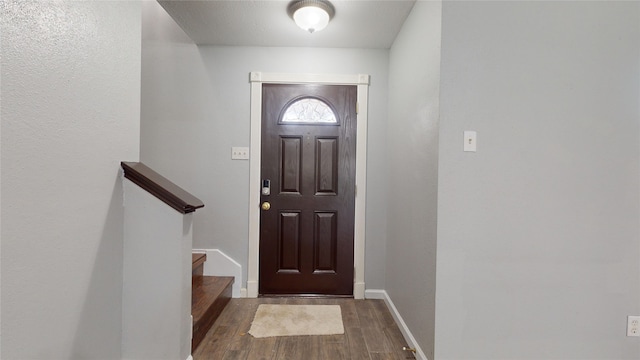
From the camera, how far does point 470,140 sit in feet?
5.52

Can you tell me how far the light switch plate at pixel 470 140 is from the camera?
1.68 m

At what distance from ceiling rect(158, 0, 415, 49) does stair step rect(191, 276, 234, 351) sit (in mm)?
2103

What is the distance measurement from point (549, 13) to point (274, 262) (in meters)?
2.62

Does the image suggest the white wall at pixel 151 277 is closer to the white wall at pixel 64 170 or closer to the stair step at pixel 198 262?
the white wall at pixel 64 170

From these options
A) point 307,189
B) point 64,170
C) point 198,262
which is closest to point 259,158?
point 307,189

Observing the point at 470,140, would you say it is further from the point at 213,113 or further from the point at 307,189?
the point at 213,113

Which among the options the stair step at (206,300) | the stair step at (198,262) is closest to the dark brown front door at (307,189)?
the stair step at (206,300)

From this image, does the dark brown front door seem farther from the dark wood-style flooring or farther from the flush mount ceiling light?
the flush mount ceiling light

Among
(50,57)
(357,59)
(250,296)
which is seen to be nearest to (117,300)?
(50,57)

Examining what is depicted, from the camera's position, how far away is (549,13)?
168 cm

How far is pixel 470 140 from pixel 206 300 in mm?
2086

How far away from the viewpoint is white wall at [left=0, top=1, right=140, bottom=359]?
3.28 ft

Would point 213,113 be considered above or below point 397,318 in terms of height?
above

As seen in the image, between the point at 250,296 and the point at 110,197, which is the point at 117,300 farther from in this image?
the point at 250,296
